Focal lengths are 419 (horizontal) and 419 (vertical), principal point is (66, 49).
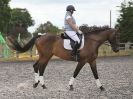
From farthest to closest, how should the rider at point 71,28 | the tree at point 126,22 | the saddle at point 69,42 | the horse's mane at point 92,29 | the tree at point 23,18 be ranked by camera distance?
1. the tree at point 23,18
2. the tree at point 126,22
3. the horse's mane at point 92,29
4. the saddle at point 69,42
5. the rider at point 71,28

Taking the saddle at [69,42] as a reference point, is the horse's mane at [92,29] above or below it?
above

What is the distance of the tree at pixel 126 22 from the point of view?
42.5 meters

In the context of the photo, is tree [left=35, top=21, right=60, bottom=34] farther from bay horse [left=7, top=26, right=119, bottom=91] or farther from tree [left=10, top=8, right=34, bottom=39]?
bay horse [left=7, top=26, right=119, bottom=91]

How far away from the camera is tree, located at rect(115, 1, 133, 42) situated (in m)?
42.5

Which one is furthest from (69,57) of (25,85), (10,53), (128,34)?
(128,34)

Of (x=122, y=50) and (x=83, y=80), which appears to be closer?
(x=83, y=80)

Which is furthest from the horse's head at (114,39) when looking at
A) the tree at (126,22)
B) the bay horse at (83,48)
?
the tree at (126,22)

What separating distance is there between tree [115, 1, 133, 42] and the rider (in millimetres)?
29498

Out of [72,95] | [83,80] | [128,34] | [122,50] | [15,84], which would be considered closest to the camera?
[72,95]

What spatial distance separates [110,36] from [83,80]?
103 inches

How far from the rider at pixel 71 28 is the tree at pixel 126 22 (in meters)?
29.5

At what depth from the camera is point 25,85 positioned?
510 inches

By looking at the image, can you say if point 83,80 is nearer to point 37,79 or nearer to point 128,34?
point 37,79

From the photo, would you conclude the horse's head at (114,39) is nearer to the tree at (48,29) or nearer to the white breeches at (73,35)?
the white breeches at (73,35)
